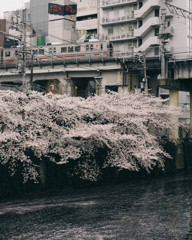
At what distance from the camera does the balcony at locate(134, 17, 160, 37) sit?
255ft

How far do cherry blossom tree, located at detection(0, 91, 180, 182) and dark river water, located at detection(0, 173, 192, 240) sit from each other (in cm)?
280

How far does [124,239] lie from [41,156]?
45.7 ft

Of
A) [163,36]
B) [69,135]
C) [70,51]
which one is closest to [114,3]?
[70,51]

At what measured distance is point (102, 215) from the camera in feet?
74.9

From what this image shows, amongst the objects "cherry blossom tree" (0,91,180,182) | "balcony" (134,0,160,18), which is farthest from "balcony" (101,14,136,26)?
"cherry blossom tree" (0,91,180,182)

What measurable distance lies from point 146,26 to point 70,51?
887 inches

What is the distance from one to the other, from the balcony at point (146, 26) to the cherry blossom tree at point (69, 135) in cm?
4258

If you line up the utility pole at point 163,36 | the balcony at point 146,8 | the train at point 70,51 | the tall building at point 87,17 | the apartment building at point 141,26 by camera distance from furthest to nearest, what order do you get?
the tall building at point 87,17 < the balcony at point 146,8 < the apartment building at point 141,26 < the train at point 70,51 < the utility pole at point 163,36

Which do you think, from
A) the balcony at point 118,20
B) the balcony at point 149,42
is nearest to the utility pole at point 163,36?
the balcony at point 149,42

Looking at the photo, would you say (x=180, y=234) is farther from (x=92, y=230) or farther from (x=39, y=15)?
(x=39, y=15)

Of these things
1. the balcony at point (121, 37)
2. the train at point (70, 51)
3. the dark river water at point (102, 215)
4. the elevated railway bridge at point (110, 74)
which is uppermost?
the balcony at point (121, 37)

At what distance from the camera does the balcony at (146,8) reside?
77125 millimetres

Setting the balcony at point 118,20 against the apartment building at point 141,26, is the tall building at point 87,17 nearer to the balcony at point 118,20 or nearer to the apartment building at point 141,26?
the apartment building at point 141,26

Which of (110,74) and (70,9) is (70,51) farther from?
(70,9)
